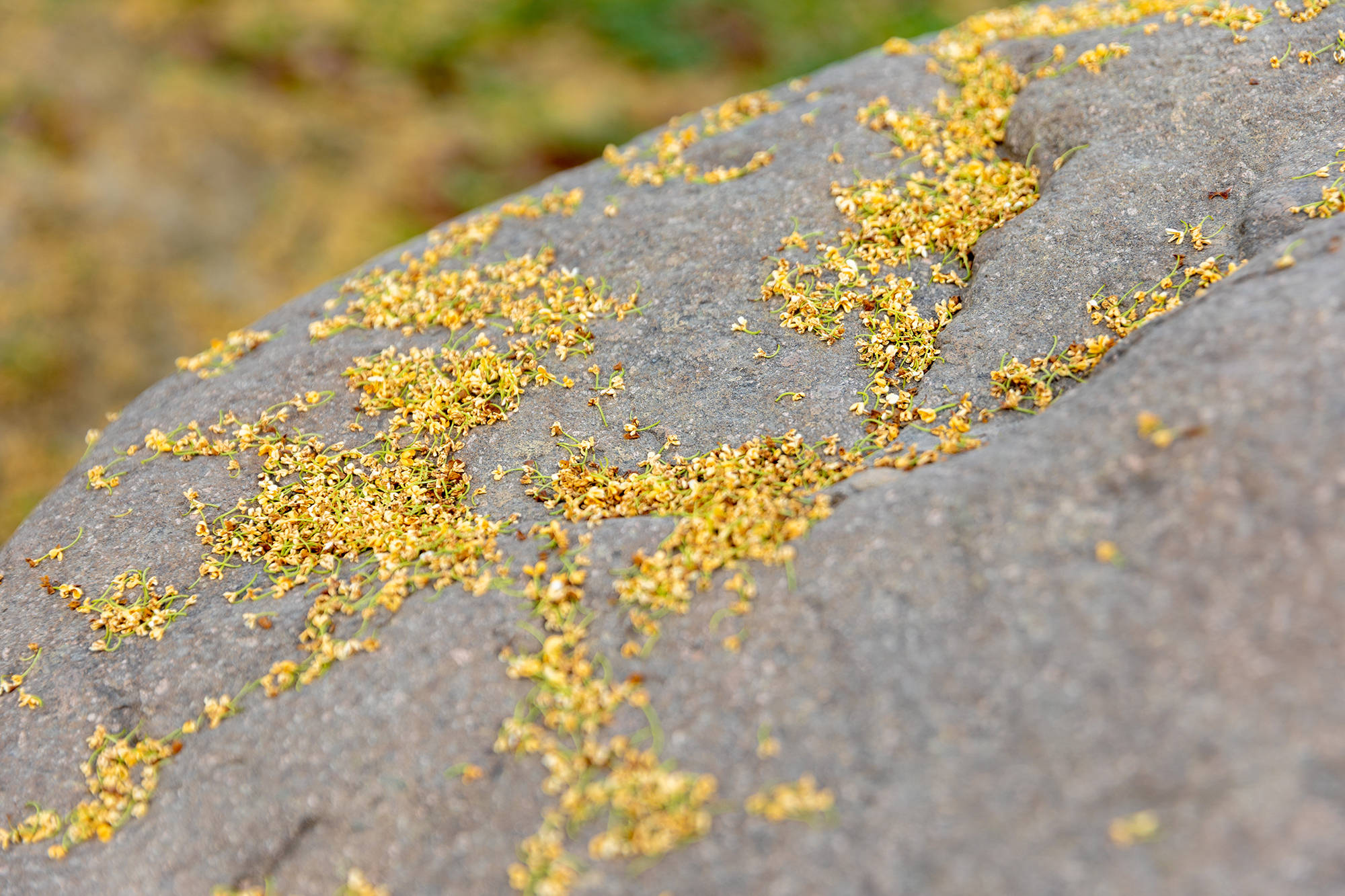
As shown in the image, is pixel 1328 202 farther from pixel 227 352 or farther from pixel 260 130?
pixel 260 130

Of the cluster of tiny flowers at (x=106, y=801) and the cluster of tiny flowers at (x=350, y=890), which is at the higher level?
the cluster of tiny flowers at (x=106, y=801)

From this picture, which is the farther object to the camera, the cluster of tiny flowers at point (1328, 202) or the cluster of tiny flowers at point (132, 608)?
the cluster of tiny flowers at point (132, 608)

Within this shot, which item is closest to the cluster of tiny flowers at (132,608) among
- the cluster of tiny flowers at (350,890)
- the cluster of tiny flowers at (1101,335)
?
the cluster of tiny flowers at (350,890)

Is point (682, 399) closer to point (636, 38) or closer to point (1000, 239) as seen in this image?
point (1000, 239)

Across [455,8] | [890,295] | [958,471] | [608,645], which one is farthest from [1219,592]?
[455,8]

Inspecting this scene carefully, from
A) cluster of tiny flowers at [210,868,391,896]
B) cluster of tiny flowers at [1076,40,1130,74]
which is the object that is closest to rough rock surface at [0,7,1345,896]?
cluster of tiny flowers at [210,868,391,896]

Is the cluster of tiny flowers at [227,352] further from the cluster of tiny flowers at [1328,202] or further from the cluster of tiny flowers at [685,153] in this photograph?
the cluster of tiny flowers at [1328,202]

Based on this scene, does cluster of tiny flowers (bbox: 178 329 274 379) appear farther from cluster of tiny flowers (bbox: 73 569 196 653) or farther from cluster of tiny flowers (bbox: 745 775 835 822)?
cluster of tiny flowers (bbox: 745 775 835 822)
